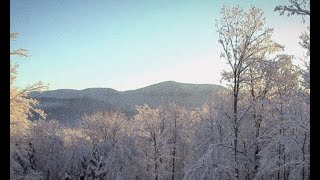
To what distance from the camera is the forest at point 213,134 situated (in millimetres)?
12000

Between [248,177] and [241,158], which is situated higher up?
[241,158]

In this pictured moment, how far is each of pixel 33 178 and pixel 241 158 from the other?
26.5ft

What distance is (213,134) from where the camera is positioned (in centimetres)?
1916

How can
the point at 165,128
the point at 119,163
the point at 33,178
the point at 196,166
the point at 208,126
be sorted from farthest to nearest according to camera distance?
the point at 165,128 → the point at 119,163 → the point at 208,126 → the point at 33,178 → the point at 196,166

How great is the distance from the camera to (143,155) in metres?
38.4

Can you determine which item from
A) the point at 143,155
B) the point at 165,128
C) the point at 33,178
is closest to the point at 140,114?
the point at 165,128

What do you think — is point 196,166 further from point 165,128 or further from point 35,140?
point 35,140

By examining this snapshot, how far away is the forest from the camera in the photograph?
12000 mm
